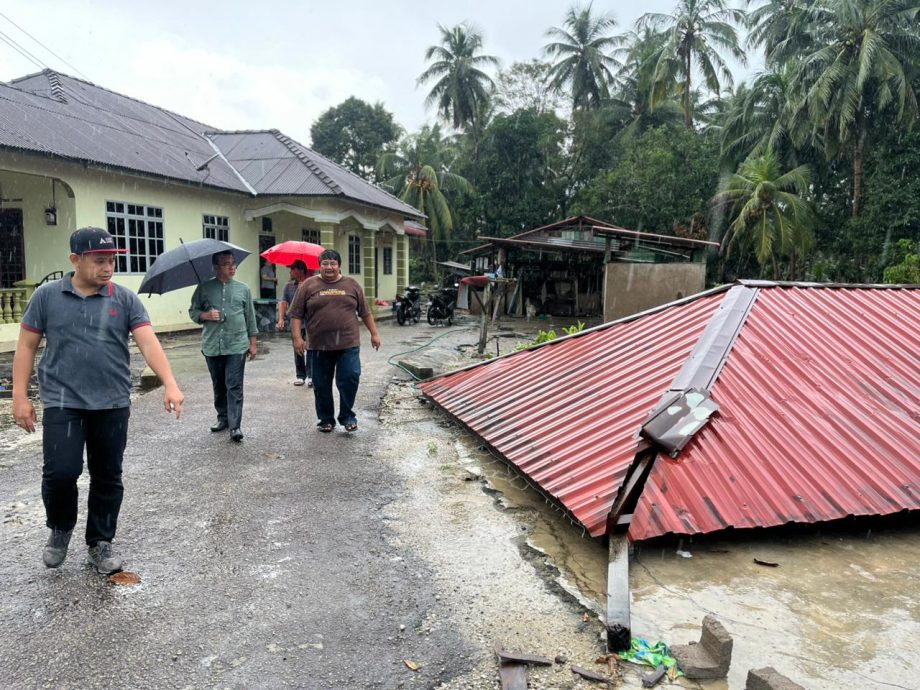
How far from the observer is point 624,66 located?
3089 cm

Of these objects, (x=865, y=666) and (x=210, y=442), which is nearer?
(x=865, y=666)

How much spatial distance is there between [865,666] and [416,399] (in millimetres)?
5518

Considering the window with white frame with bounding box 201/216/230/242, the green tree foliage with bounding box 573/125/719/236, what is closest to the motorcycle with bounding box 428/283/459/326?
the window with white frame with bounding box 201/216/230/242

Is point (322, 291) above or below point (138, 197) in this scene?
below

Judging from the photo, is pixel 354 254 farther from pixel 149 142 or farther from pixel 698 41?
pixel 698 41

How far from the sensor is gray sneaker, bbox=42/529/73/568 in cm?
312

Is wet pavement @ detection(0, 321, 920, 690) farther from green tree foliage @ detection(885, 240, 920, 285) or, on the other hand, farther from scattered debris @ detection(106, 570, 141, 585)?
green tree foliage @ detection(885, 240, 920, 285)

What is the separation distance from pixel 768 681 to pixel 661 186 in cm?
2290

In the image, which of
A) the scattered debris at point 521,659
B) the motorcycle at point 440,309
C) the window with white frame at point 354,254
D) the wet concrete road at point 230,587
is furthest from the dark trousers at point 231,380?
the window with white frame at point 354,254

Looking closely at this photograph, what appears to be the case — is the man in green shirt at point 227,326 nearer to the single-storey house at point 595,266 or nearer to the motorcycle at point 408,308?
the single-storey house at point 595,266

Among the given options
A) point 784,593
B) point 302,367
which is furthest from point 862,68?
point 784,593

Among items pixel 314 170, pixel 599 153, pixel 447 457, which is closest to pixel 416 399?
pixel 447 457

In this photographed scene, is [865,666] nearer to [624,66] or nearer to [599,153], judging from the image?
[599,153]

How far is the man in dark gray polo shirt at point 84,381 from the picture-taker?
117 inches
